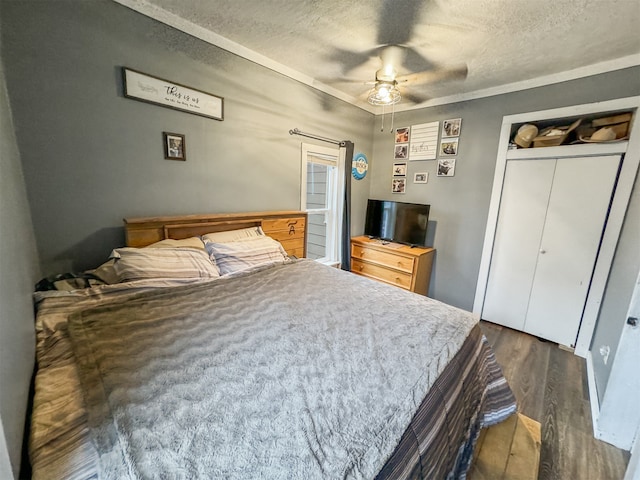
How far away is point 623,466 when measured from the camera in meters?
1.37

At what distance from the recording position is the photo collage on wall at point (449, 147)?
2863 millimetres

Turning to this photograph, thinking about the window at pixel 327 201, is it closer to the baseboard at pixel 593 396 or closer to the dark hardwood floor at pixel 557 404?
the dark hardwood floor at pixel 557 404

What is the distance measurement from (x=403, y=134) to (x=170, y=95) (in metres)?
2.62

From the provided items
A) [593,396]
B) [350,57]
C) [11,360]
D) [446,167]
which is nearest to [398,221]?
[446,167]

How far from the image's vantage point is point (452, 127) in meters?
2.88

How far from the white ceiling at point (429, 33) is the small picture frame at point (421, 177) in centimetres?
102

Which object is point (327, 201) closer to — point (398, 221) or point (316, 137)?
point (316, 137)

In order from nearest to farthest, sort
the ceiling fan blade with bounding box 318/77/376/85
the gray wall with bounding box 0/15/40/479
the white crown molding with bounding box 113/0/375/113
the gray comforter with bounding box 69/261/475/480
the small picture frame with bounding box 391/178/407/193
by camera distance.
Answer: the gray wall with bounding box 0/15/40/479 → the gray comforter with bounding box 69/261/475/480 → the white crown molding with bounding box 113/0/375/113 → the ceiling fan blade with bounding box 318/77/376/85 → the small picture frame with bounding box 391/178/407/193

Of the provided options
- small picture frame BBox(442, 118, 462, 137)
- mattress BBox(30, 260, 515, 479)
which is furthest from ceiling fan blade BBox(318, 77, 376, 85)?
mattress BBox(30, 260, 515, 479)

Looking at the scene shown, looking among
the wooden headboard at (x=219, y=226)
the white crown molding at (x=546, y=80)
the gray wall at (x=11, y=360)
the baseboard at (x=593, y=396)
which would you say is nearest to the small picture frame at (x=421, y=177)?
the white crown molding at (x=546, y=80)

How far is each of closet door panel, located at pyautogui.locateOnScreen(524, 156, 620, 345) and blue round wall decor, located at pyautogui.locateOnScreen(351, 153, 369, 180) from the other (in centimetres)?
198

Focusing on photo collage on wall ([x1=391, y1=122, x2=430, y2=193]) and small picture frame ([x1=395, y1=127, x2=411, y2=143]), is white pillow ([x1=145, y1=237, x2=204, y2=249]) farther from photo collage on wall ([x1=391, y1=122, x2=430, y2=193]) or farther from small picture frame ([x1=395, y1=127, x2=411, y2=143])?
small picture frame ([x1=395, y1=127, x2=411, y2=143])

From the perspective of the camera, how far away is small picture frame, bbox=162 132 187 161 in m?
1.87

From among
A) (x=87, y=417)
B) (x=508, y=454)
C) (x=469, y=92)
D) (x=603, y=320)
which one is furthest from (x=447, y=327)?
(x=469, y=92)
